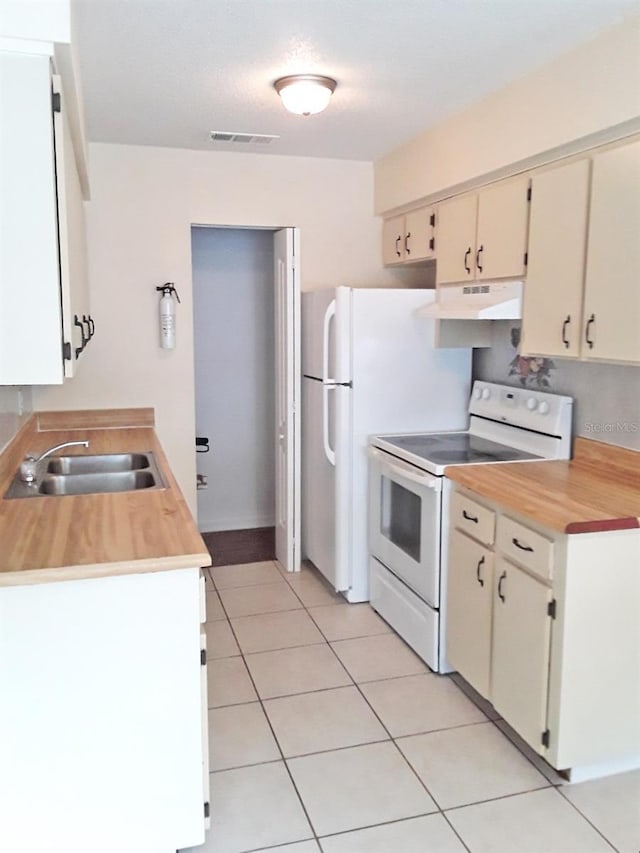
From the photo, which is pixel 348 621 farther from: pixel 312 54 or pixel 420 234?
pixel 312 54

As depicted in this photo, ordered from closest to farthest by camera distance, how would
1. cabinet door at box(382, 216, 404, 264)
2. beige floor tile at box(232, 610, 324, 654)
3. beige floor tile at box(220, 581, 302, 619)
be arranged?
beige floor tile at box(232, 610, 324, 654) → beige floor tile at box(220, 581, 302, 619) → cabinet door at box(382, 216, 404, 264)

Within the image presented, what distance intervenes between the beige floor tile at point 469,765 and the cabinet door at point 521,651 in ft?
0.36

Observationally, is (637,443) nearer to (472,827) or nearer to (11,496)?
(472,827)

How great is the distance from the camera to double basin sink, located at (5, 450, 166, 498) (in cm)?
281

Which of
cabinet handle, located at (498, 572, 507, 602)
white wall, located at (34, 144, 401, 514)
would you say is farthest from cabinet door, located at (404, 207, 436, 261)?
cabinet handle, located at (498, 572, 507, 602)

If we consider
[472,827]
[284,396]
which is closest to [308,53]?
[284,396]

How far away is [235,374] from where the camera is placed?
16.8 feet

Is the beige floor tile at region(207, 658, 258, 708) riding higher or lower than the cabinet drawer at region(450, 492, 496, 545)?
lower

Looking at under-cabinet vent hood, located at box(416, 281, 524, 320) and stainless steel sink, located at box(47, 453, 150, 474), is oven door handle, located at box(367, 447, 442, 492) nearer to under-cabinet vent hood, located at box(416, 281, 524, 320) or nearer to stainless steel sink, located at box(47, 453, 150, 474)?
under-cabinet vent hood, located at box(416, 281, 524, 320)

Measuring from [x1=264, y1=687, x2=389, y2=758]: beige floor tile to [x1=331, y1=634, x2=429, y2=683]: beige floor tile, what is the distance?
0.17m

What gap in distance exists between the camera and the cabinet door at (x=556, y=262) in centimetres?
256

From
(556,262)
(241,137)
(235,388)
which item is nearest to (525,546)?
(556,262)

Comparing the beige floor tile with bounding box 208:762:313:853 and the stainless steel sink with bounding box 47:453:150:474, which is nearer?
the beige floor tile with bounding box 208:762:313:853

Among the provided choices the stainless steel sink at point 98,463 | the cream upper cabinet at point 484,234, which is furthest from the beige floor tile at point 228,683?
the cream upper cabinet at point 484,234
